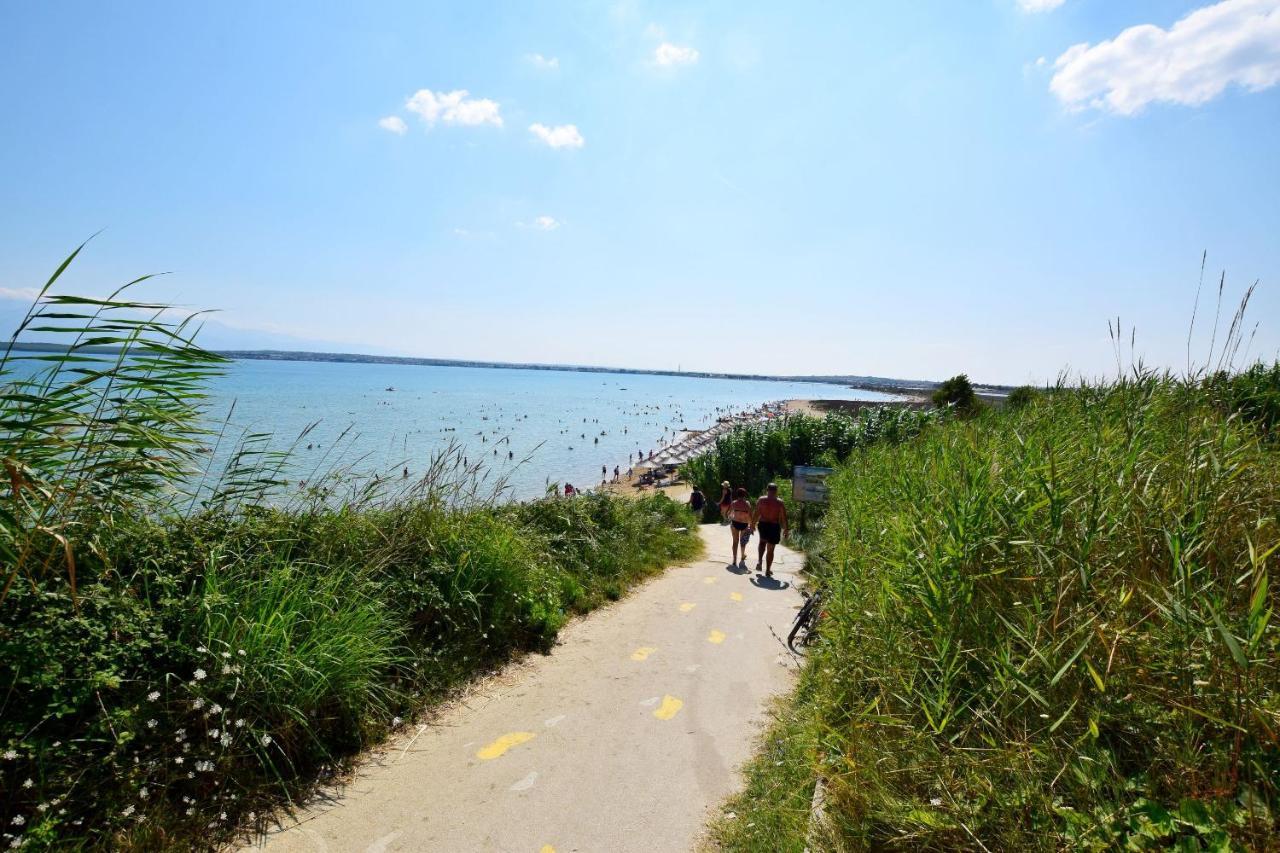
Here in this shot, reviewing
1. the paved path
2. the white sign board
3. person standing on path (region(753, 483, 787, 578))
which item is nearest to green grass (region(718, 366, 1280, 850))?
the paved path

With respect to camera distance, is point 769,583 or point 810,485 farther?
point 810,485

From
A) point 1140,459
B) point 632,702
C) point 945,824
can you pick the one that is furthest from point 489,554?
point 1140,459

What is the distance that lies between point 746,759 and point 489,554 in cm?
314

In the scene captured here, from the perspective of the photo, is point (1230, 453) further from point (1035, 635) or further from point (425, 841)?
point (425, 841)

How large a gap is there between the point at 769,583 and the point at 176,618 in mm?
7882

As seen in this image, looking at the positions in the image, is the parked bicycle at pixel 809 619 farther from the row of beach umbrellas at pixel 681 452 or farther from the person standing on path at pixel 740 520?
the row of beach umbrellas at pixel 681 452

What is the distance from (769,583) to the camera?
31.4 ft

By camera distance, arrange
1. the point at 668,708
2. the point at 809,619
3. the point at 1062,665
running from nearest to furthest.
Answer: the point at 1062,665, the point at 668,708, the point at 809,619

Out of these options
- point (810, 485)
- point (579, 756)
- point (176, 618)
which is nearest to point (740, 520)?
point (810, 485)

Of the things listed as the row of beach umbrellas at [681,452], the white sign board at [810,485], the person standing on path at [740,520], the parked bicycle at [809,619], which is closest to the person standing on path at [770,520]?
the person standing on path at [740,520]

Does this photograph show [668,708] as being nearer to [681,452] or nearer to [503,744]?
[503,744]

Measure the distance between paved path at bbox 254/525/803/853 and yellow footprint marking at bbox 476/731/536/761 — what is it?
0.01m

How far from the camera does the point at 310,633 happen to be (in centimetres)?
401

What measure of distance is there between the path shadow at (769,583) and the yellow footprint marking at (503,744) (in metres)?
5.63
